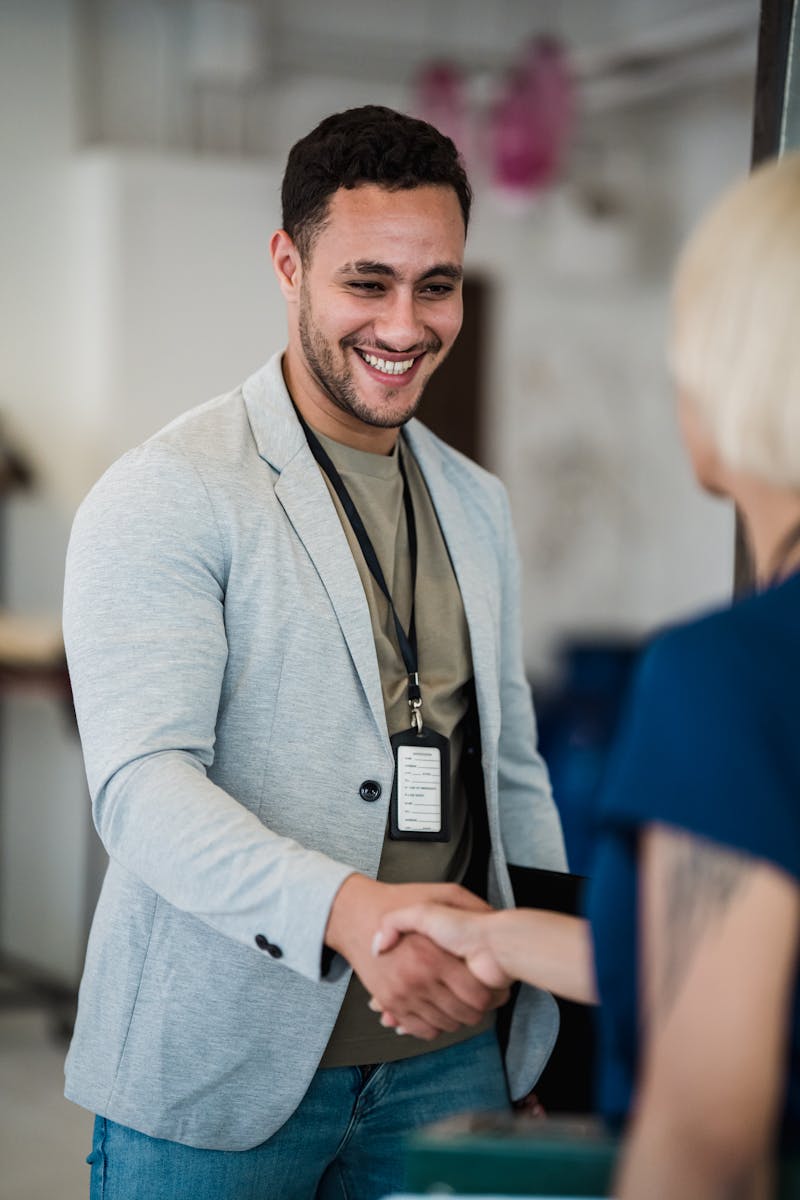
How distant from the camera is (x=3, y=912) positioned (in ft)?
17.7

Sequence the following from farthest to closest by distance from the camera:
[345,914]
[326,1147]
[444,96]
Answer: [444,96], [326,1147], [345,914]

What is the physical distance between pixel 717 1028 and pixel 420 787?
83cm

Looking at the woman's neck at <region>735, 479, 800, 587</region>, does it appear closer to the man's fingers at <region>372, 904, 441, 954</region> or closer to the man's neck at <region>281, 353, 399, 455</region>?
the man's fingers at <region>372, 904, 441, 954</region>

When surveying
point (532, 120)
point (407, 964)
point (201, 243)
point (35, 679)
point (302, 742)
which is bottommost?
point (35, 679)

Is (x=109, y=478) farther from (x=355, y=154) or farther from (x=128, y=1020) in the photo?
(x=128, y=1020)

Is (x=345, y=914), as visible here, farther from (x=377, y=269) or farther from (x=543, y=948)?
(x=377, y=269)

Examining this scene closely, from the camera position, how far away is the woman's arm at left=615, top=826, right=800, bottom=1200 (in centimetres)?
93

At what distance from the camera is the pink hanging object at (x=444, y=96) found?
536cm

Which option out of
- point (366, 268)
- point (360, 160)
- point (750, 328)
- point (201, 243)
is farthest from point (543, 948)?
point (201, 243)

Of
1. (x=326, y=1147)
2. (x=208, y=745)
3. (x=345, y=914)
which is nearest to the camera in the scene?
(x=345, y=914)

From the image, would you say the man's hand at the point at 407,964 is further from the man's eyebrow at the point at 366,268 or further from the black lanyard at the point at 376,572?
the man's eyebrow at the point at 366,268

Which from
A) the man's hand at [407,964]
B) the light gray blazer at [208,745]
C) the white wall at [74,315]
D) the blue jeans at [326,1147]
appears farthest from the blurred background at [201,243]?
the man's hand at [407,964]

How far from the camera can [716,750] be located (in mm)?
942

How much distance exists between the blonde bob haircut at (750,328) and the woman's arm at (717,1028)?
28 cm
